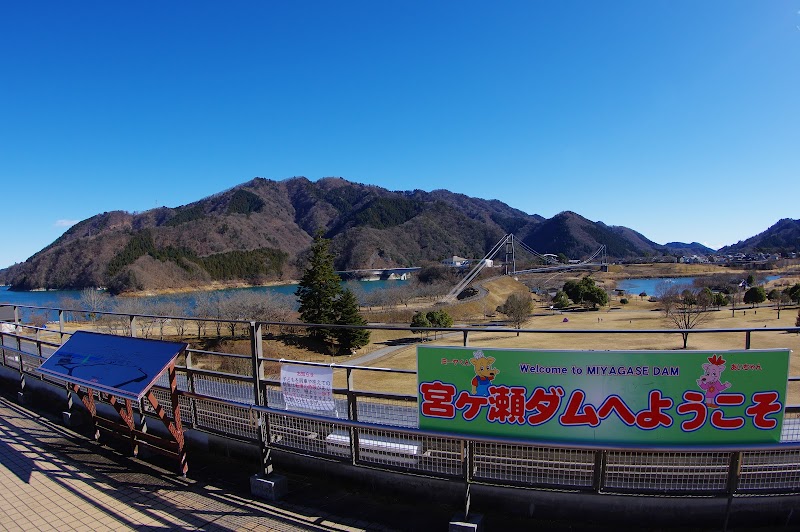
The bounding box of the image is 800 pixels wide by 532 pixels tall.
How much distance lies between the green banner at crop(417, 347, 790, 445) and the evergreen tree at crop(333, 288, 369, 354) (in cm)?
2879

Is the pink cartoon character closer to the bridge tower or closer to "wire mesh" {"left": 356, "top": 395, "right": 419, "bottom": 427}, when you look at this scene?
"wire mesh" {"left": 356, "top": 395, "right": 419, "bottom": 427}

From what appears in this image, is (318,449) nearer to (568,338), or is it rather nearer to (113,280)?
(568,338)

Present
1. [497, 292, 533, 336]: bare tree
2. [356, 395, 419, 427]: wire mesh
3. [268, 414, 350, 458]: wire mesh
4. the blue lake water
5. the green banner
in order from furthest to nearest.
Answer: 1. the blue lake water
2. [497, 292, 533, 336]: bare tree
3. [268, 414, 350, 458]: wire mesh
4. [356, 395, 419, 427]: wire mesh
5. the green banner

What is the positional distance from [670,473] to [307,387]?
2.82m

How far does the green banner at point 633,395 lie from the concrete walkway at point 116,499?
1407 millimetres

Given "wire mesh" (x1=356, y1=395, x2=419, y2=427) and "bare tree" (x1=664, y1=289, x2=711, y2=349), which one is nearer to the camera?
"wire mesh" (x1=356, y1=395, x2=419, y2=427)

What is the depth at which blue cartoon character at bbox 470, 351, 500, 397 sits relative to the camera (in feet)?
10.4

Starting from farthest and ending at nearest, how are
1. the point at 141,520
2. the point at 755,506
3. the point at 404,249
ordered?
the point at 404,249
the point at 141,520
the point at 755,506

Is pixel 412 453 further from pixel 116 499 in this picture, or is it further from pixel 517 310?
pixel 517 310

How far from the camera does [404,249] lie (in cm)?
17488

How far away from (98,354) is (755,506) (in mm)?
5807

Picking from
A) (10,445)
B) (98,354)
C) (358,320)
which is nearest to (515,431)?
(98,354)

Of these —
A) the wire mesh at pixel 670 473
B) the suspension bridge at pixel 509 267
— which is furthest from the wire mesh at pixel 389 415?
the suspension bridge at pixel 509 267

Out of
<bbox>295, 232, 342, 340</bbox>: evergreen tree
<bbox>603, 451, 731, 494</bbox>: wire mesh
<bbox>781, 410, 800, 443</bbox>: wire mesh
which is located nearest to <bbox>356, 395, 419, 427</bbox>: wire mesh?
<bbox>603, 451, 731, 494</bbox>: wire mesh
